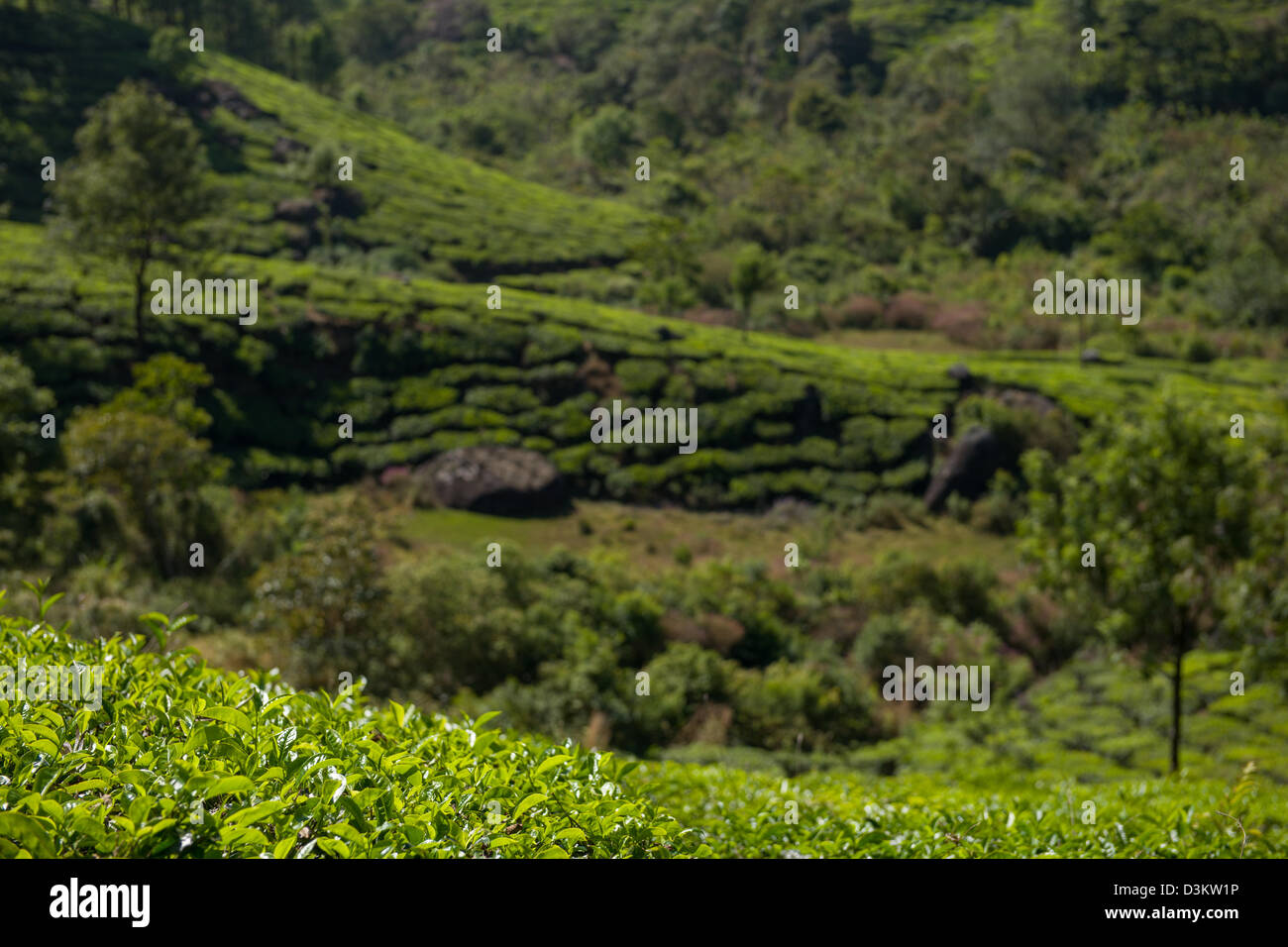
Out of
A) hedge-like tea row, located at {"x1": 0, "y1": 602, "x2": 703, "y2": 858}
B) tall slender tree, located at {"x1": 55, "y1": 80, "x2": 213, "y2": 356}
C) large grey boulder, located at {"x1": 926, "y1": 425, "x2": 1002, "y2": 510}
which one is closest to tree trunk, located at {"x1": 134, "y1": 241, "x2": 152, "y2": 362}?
tall slender tree, located at {"x1": 55, "y1": 80, "x2": 213, "y2": 356}

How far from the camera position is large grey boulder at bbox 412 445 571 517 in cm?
3139

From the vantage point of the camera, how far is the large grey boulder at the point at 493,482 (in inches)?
1236

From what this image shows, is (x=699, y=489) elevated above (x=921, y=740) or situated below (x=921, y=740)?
above

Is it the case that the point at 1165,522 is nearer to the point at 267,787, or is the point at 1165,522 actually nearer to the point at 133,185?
the point at 267,787

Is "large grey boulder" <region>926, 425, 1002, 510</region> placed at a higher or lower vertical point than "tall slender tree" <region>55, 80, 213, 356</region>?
lower

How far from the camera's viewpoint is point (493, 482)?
104ft

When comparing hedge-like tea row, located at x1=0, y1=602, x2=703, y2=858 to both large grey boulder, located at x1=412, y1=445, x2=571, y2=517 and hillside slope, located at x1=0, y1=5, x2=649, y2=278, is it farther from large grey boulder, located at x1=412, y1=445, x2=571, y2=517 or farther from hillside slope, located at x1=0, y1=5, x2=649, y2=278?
hillside slope, located at x1=0, y1=5, x2=649, y2=278

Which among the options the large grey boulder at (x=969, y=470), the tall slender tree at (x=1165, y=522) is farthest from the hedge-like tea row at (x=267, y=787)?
the large grey boulder at (x=969, y=470)

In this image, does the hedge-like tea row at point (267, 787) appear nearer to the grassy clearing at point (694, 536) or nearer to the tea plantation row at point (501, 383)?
the grassy clearing at point (694, 536)

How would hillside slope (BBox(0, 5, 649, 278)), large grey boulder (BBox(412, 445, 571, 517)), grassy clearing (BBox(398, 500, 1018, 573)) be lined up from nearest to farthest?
grassy clearing (BBox(398, 500, 1018, 573)), large grey boulder (BBox(412, 445, 571, 517)), hillside slope (BBox(0, 5, 649, 278))
